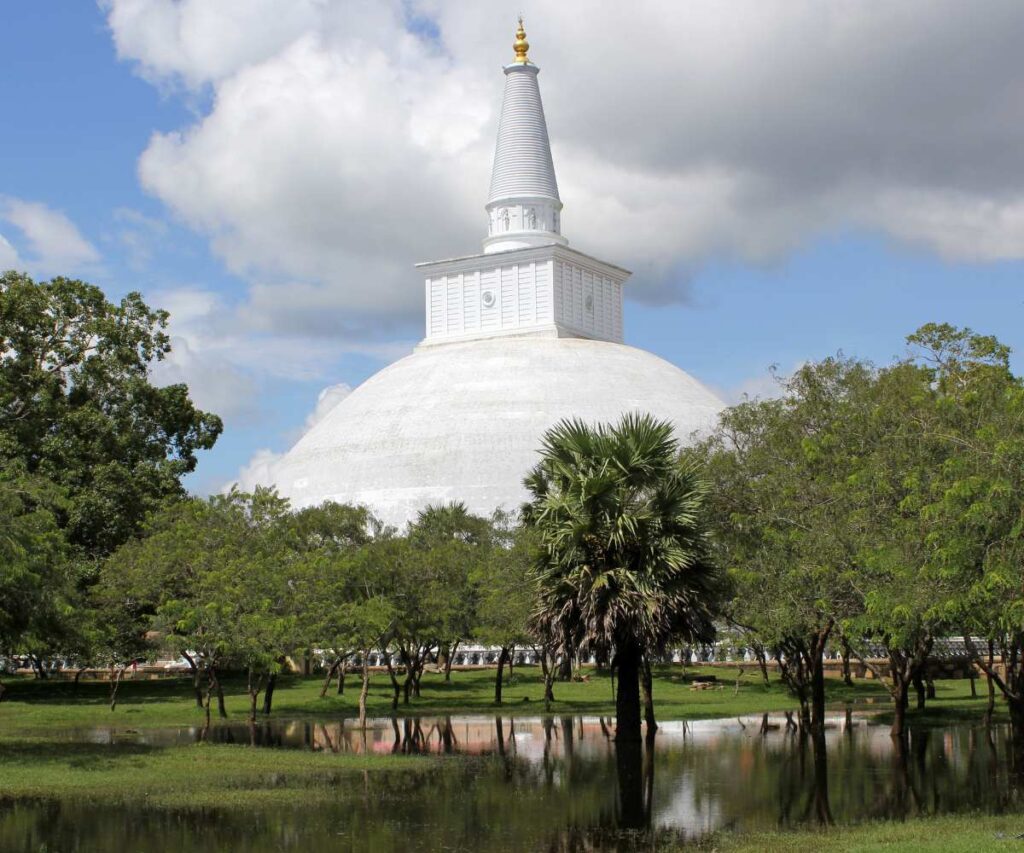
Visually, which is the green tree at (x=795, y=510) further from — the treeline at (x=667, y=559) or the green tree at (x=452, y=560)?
the green tree at (x=452, y=560)

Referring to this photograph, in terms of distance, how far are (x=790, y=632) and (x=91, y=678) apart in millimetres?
39835

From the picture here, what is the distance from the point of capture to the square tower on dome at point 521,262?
240 feet

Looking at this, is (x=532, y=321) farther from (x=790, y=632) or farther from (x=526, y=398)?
(x=790, y=632)

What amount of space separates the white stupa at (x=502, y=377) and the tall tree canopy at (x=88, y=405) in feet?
45.6

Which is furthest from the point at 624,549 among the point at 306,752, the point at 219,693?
the point at 219,693

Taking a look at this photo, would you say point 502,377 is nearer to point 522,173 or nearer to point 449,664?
point 522,173

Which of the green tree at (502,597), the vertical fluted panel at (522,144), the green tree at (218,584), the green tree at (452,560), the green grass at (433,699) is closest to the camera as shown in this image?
the green tree at (218,584)

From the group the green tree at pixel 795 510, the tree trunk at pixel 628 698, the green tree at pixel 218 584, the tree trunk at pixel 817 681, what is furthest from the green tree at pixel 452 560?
the tree trunk at pixel 817 681

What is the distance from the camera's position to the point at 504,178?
74125 millimetres

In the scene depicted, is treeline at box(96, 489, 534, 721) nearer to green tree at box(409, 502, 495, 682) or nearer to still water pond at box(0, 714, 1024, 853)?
green tree at box(409, 502, 495, 682)

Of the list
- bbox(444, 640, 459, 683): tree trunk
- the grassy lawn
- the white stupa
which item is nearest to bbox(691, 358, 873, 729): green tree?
the grassy lawn

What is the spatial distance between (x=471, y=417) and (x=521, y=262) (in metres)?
12.9

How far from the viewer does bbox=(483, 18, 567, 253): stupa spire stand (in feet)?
239

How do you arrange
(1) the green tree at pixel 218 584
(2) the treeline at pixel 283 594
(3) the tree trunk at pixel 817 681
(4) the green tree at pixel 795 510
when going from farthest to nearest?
(2) the treeline at pixel 283 594 → (1) the green tree at pixel 218 584 → (3) the tree trunk at pixel 817 681 → (4) the green tree at pixel 795 510
